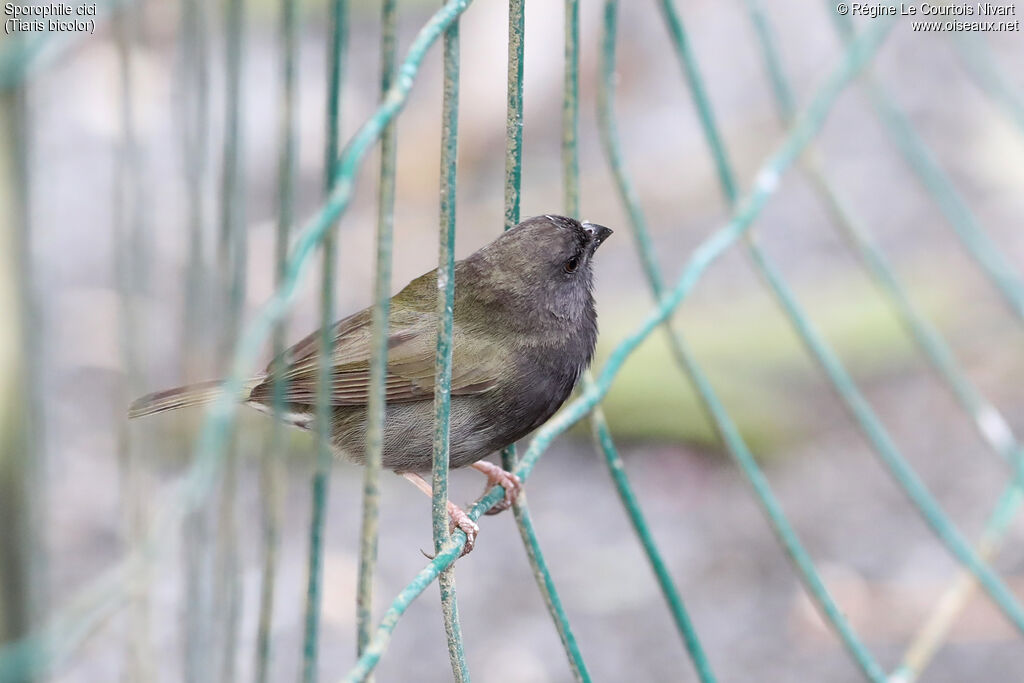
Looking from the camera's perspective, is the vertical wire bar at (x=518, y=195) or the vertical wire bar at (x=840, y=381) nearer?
the vertical wire bar at (x=518, y=195)

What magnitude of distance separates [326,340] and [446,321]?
0.94 feet

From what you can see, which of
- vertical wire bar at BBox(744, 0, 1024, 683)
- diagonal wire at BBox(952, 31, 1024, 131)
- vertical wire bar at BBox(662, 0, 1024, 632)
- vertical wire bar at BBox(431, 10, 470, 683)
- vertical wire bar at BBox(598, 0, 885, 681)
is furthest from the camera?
diagonal wire at BBox(952, 31, 1024, 131)

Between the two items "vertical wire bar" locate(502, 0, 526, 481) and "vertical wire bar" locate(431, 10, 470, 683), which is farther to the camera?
"vertical wire bar" locate(502, 0, 526, 481)

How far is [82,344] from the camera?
16.2 feet

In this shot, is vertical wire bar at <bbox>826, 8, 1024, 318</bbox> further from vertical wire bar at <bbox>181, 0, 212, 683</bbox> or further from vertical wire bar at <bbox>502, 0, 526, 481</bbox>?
vertical wire bar at <bbox>181, 0, 212, 683</bbox>

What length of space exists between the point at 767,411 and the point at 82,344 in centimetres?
274

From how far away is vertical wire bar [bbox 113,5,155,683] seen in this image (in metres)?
1.51

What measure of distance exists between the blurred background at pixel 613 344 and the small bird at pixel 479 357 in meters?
0.20

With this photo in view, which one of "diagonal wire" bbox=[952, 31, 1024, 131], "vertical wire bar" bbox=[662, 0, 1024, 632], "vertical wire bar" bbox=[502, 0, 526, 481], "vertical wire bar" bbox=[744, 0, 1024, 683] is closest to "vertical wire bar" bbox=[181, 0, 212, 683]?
"vertical wire bar" bbox=[502, 0, 526, 481]

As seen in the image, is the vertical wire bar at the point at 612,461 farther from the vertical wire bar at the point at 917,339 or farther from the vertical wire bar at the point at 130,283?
the vertical wire bar at the point at 130,283

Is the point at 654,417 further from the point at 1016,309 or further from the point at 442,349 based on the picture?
the point at 442,349

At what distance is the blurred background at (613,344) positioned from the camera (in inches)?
148

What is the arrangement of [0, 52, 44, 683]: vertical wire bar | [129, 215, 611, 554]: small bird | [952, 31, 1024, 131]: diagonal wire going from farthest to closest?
[952, 31, 1024, 131]: diagonal wire → [129, 215, 611, 554]: small bird → [0, 52, 44, 683]: vertical wire bar

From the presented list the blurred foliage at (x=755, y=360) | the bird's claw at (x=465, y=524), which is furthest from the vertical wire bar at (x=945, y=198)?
the blurred foliage at (x=755, y=360)
